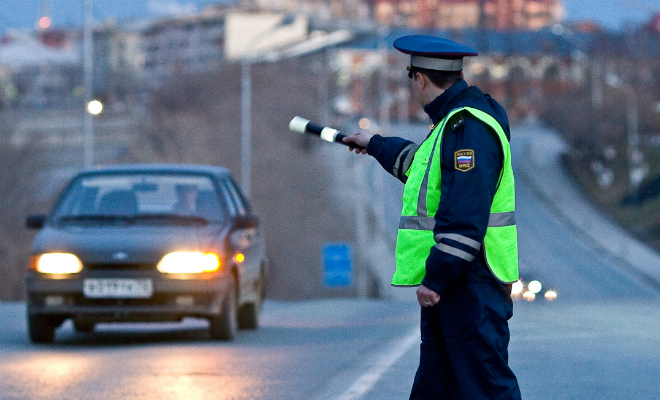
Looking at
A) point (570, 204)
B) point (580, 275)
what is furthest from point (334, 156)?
point (580, 275)

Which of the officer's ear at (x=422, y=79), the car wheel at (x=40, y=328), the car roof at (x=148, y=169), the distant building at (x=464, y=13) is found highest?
the distant building at (x=464, y=13)

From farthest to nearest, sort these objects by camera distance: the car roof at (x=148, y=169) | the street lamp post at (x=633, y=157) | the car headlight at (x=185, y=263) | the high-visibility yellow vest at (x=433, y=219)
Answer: the street lamp post at (x=633, y=157) < the car roof at (x=148, y=169) < the car headlight at (x=185, y=263) < the high-visibility yellow vest at (x=433, y=219)

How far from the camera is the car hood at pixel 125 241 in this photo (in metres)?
11.2

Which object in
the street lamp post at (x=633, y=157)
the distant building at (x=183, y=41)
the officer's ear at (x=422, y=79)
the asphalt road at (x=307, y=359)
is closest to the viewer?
the officer's ear at (x=422, y=79)

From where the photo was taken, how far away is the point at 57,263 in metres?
11.3

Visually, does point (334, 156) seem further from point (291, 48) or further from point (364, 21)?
point (364, 21)

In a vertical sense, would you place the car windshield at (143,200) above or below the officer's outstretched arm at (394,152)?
below

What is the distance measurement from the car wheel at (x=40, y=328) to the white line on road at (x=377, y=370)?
3125 mm

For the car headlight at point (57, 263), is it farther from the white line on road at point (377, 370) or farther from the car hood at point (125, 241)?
the white line on road at point (377, 370)

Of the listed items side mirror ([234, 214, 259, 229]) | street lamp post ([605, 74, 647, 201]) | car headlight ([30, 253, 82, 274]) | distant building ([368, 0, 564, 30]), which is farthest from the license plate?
distant building ([368, 0, 564, 30])

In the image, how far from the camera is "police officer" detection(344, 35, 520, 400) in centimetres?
474

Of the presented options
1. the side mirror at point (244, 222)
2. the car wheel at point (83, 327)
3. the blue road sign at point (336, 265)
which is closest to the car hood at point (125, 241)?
the side mirror at point (244, 222)

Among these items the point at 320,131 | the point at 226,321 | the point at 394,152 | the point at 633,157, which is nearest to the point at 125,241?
the point at 226,321

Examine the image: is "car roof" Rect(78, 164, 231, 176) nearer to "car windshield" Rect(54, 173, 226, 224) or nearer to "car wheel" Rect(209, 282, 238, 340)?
"car windshield" Rect(54, 173, 226, 224)
